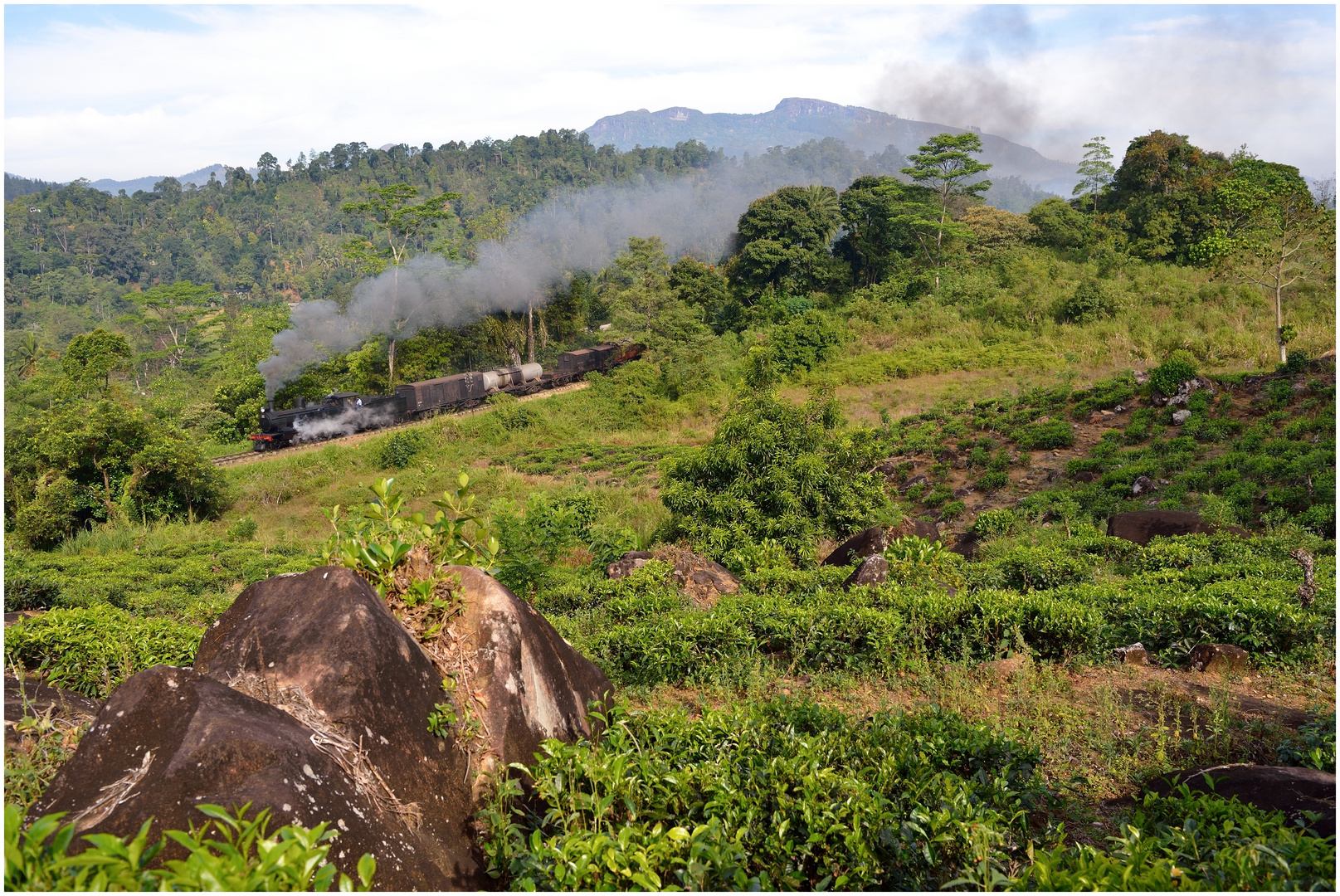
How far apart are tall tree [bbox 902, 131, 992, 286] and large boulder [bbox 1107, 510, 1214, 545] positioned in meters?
27.3

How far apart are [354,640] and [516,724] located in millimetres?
904

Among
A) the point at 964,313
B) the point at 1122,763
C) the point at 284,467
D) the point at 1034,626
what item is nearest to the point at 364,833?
the point at 1122,763

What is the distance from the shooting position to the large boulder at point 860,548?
1051cm

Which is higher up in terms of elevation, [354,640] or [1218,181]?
[1218,181]

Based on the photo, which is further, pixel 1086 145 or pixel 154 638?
pixel 1086 145

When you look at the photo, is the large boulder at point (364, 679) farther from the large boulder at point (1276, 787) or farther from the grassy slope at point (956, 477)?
the large boulder at point (1276, 787)

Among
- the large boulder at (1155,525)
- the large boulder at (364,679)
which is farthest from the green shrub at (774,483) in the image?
the large boulder at (364,679)

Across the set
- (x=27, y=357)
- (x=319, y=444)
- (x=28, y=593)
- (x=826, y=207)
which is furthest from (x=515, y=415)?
(x=27, y=357)

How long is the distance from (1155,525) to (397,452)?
22.1 meters

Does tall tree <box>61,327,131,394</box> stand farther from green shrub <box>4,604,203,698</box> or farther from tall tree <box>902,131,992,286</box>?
tall tree <box>902,131,992,286</box>

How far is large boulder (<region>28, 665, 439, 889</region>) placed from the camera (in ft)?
8.83

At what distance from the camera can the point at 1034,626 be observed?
6562 millimetres

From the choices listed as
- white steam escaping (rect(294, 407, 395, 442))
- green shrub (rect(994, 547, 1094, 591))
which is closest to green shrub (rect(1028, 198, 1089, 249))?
white steam escaping (rect(294, 407, 395, 442))

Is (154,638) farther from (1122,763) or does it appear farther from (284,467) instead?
(284,467)
